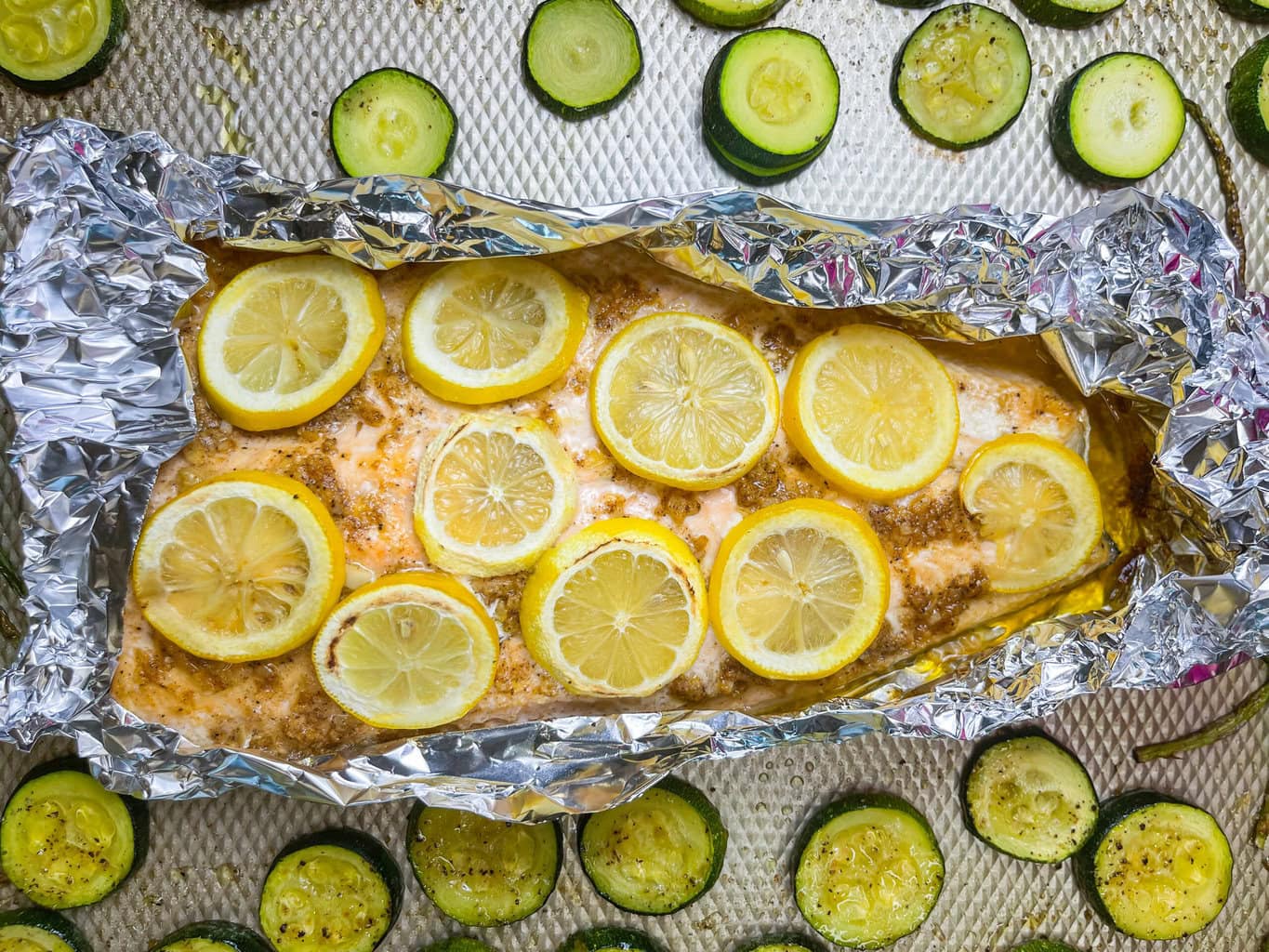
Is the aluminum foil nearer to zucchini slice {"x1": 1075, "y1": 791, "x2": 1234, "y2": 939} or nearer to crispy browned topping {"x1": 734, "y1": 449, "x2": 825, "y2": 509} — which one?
crispy browned topping {"x1": 734, "y1": 449, "x2": 825, "y2": 509}

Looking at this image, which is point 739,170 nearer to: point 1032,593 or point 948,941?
point 1032,593

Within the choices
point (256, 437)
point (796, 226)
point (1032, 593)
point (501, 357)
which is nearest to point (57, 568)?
point (256, 437)

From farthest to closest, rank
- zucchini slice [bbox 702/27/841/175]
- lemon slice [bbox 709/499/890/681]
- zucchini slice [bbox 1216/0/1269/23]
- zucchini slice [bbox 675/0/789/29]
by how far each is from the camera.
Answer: zucchini slice [bbox 1216/0/1269/23] < zucchini slice [bbox 675/0/789/29] < zucchini slice [bbox 702/27/841/175] < lemon slice [bbox 709/499/890/681]

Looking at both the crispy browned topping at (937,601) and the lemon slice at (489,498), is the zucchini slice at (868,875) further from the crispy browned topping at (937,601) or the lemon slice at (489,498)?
the lemon slice at (489,498)

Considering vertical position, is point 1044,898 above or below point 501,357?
below

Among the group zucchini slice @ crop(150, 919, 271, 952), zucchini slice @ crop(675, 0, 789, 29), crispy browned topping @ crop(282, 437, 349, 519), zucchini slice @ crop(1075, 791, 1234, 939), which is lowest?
zucchini slice @ crop(150, 919, 271, 952)

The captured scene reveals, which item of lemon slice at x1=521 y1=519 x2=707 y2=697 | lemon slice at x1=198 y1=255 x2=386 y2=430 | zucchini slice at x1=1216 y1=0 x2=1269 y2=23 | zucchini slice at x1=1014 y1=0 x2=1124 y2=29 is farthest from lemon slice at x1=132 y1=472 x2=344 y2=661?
zucchini slice at x1=1216 y1=0 x2=1269 y2=23
